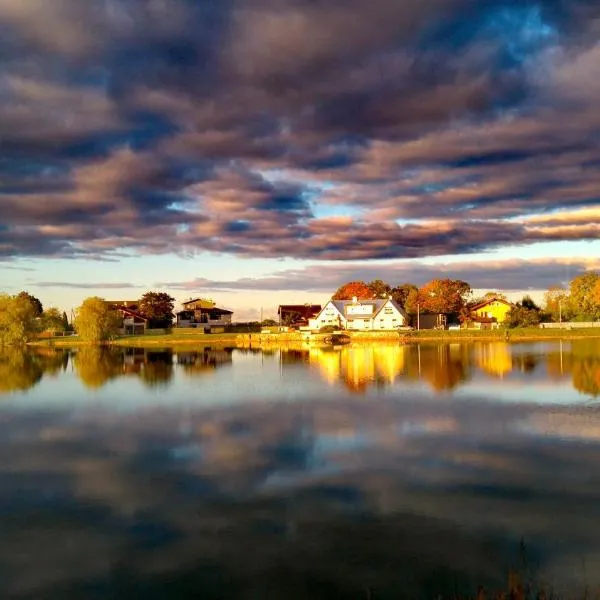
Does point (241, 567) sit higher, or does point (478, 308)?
point (478, 308)

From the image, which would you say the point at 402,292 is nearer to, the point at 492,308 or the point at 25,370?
the point at 492,308

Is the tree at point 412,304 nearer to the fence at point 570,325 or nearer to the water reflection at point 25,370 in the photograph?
the fence at point 570,325

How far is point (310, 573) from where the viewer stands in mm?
13875

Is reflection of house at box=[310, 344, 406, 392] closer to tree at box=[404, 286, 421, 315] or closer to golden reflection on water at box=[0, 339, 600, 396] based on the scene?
golden reflection on water at box=[0, 339, 600, 396]

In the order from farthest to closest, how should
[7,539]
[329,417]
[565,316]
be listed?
[565,316] → [329,417] → [7,539]

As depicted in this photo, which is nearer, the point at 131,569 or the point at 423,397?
the point at 131,569

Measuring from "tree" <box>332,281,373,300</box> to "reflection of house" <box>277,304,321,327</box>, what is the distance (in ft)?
41.9

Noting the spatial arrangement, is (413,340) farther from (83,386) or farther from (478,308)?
(83,386)

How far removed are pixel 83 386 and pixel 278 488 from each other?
3431 cm

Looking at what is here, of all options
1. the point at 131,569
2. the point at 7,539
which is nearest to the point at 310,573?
the point at 131,569

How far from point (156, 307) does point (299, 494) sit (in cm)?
13486

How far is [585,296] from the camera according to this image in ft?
442

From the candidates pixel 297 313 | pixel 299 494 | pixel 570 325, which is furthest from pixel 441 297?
pixel 299 494

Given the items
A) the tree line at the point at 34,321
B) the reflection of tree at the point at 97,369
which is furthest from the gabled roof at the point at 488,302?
the reflection of tree at the point at 97,369
